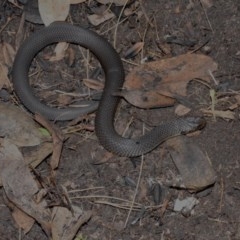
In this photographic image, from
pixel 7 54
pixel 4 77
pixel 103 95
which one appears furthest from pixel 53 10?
pixel 103 95

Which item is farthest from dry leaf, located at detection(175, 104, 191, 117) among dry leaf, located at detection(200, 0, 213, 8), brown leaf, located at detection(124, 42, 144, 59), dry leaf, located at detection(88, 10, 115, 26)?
dry leaf, located at detection(88, 10, 115, 26)

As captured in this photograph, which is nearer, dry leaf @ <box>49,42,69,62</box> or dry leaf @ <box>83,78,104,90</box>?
dry leaf @ <box>83,78,104,90</box>

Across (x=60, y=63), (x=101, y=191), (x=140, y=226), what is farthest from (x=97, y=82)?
(x=140, y=226)

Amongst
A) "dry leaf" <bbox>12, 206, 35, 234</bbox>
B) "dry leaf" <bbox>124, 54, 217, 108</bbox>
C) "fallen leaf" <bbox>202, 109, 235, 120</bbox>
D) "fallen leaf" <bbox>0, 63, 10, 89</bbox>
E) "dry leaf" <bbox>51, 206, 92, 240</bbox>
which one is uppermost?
"fallen leaf" <bbox>0, 63, 10, 89</bbox>

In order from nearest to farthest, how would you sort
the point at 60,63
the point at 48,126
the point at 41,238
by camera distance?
the point at 41,238, the point at 48,126, the point at 60,63

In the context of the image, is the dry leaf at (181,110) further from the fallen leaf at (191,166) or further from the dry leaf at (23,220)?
the dry leaf at (23,220)

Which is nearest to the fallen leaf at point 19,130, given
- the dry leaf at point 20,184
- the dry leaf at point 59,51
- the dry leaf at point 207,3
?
the dry leaf at point 20,184

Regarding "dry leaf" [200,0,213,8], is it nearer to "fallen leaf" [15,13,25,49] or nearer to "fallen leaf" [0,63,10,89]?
"fallen leaf" [15,13,25,49]

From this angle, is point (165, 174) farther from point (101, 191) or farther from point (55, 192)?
point (55, 192)
